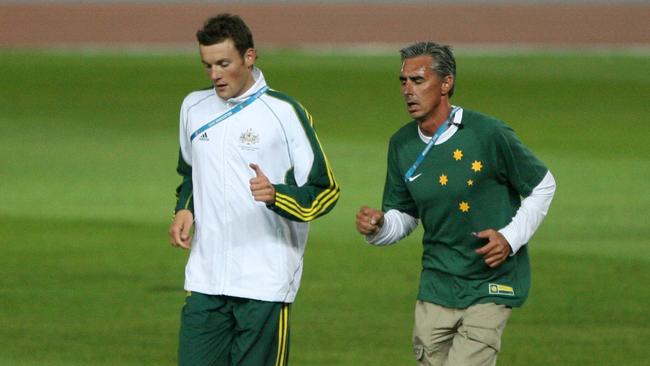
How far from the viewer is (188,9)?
45062mm

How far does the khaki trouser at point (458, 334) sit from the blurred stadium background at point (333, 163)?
2.76 meters

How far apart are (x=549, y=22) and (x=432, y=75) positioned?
126ft

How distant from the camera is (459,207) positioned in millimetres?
6188

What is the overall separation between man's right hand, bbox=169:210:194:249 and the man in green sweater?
2.53ft

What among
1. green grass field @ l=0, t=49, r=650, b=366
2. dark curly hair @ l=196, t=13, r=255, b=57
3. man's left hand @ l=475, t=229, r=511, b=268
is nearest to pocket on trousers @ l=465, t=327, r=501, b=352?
man's left hand @ l=475, t=229, r=511, b=268

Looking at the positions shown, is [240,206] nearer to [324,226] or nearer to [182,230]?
[182,230]

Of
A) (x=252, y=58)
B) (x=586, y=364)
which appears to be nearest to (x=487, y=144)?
(x=252, y=58)

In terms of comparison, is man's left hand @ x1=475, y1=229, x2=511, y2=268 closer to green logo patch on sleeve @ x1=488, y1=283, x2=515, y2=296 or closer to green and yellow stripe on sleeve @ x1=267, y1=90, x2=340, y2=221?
green logo patch on sleeve @ x1=488, y1=283, x2=515, y2=296

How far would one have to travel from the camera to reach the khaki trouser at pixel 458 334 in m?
6.10

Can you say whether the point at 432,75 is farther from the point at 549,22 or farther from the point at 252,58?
the point at 549,22

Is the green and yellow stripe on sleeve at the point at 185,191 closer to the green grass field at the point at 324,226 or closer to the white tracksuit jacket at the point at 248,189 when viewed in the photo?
the white tracksuit jacket at the point at 248,189

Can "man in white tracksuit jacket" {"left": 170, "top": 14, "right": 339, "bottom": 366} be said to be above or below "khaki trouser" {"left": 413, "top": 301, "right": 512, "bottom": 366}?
above

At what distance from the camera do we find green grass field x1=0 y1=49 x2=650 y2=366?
31.6 feet

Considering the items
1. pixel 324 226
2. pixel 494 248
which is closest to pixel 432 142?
pixel 494 248
